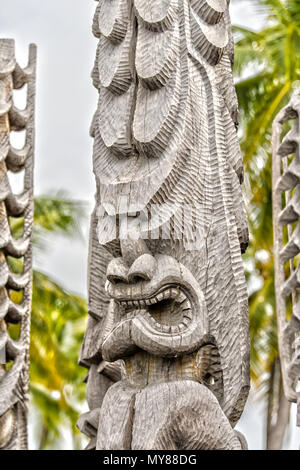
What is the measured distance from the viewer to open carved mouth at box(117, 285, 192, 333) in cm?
262

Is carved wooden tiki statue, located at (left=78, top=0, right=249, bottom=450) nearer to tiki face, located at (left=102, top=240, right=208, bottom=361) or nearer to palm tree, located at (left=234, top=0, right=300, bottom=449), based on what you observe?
tiki face, located at (left=102, top=240, right=208, bottom=361)

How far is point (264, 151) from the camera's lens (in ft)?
40.9

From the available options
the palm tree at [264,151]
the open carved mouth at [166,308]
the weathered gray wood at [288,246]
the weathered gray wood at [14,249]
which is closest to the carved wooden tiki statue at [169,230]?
the open carved mouth at [166,308]

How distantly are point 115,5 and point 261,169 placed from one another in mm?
9391

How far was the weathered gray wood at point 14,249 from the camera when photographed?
3.85 metres

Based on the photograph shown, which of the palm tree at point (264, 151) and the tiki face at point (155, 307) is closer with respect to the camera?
the tiki face at point (155, 307)

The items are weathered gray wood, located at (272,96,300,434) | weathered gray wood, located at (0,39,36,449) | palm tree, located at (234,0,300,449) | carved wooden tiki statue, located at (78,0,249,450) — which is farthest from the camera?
palm tree, located at (234,0,300,449)

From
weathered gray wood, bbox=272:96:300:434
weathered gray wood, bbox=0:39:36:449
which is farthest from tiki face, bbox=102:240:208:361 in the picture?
weathered gray wood, bbox=0:39:36:449

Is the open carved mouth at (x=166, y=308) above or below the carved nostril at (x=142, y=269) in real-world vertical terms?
below

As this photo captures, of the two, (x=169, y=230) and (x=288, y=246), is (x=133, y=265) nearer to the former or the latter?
(x=169, y=230)

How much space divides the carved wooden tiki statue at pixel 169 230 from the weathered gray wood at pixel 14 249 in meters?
0.80

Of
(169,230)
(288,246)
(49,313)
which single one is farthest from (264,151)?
(169,230)

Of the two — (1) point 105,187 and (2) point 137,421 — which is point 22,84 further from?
(2) point 137,421

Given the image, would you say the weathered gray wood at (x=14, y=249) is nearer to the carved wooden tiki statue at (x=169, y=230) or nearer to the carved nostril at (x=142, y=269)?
the carved wooden tiki statue at (x=169, y=230)
